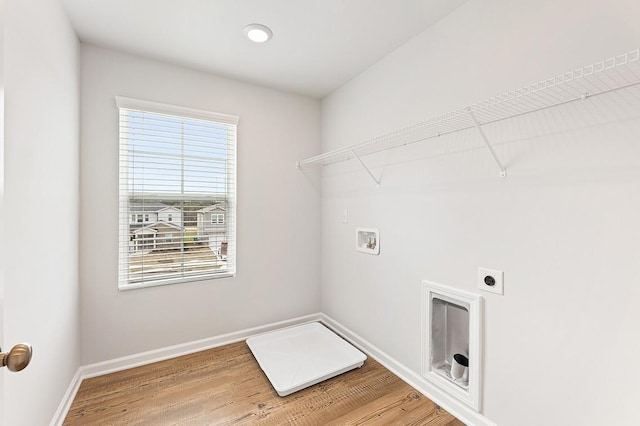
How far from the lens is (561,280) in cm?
130

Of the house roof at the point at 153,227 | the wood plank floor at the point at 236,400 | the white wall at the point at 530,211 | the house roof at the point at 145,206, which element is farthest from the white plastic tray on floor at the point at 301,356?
the house roof at the point at 145,206

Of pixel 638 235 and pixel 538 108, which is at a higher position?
pixel 538 108

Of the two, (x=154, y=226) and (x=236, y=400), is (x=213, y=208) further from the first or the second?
(x=236, y=400)

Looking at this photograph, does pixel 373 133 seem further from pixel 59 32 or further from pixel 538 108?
pixel 59 32

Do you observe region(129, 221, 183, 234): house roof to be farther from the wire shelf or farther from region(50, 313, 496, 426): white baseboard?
the wire shelf

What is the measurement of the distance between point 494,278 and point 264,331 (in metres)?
2.06

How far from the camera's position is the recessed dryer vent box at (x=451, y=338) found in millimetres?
1612

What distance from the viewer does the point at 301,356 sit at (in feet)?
7.56

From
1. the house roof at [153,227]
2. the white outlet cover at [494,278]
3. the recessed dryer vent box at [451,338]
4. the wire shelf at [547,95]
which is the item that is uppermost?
the wire shelf at [547,95]

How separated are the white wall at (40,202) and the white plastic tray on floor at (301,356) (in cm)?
123

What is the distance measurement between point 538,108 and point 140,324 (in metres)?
2.93

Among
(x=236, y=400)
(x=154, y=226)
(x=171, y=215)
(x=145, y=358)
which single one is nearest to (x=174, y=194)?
(x=171, y=215)

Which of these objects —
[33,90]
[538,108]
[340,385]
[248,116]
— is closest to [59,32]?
[33,90]

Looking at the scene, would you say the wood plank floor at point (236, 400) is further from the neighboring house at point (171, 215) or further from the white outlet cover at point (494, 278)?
the neighboring house at point (171, 215)
